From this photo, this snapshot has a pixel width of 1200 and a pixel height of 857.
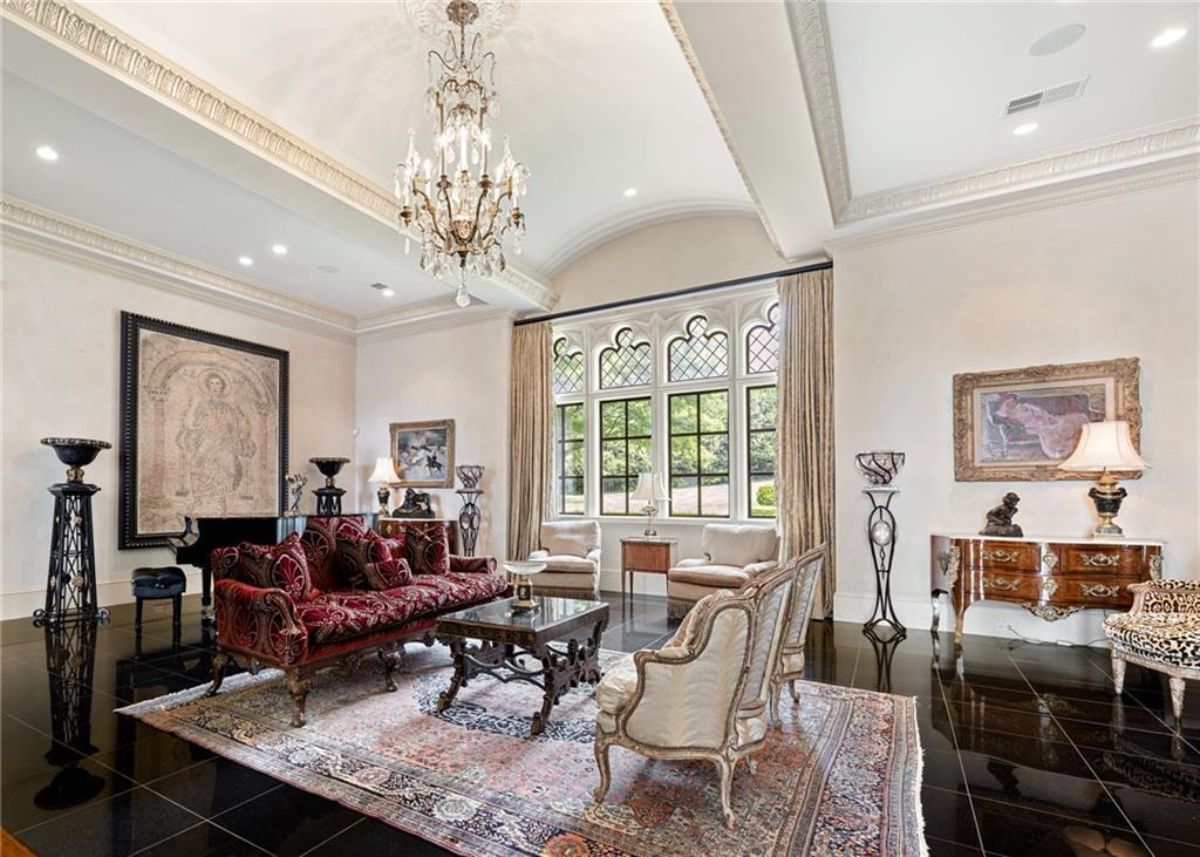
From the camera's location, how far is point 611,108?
15.9 feet

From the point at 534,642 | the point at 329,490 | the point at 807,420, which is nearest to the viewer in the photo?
the point at 534,642

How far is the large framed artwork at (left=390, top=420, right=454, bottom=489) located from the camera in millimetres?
8656

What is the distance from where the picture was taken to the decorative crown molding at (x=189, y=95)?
3.25 metres

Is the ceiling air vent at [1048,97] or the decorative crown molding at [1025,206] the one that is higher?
the ceiling air vent at [1048,97]

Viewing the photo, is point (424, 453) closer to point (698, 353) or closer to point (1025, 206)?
point (698, 353)

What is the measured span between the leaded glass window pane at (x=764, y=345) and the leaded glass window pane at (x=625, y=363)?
1348mm

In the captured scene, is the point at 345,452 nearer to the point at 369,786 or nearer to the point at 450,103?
the point at 450,103

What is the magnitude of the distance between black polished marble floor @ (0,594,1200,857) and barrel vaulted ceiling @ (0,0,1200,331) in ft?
12.6

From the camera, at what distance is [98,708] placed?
141 inches

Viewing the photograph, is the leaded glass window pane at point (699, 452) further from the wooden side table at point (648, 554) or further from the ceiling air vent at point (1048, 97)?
the ceiling air vent at point (1048, 97)

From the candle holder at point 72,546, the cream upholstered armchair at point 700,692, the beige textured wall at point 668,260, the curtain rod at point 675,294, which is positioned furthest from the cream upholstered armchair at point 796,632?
the candle holder at point 72,546

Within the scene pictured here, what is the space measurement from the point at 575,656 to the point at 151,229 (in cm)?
656

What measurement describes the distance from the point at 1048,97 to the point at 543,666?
17.4 ft

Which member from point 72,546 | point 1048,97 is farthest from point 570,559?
point 1048,97
